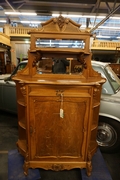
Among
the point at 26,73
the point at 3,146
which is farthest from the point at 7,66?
the point at 26,73

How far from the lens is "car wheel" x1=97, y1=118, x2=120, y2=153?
2115 millimetres

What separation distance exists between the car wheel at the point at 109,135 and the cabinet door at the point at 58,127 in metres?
0.77

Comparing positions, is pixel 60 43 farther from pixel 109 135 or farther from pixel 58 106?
pixel 109 135

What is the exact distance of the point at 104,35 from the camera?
12.5 meters

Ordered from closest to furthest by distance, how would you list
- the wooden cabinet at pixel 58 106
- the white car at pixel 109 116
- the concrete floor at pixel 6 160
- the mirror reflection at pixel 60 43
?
the wooden cabinet at pixel 58 106
the concrete floor at pixel 6 160
the mirror reflection at pixel 60 43
the white car at pixel 109 116

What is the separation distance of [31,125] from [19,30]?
972 cm

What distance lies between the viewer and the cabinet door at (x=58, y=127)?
1.42 meters

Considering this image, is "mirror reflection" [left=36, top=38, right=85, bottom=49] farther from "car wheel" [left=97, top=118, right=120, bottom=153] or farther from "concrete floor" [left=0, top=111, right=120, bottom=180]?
"concrete floor" [left=0, top=111, right=120, bottom=180]

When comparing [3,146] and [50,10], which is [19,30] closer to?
[50,10]

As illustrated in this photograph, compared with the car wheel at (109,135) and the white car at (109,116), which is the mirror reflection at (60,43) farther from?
the car wheel at (109,135)

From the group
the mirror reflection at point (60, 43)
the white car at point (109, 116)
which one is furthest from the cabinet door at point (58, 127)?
the mirror reflection at point (60, 43)

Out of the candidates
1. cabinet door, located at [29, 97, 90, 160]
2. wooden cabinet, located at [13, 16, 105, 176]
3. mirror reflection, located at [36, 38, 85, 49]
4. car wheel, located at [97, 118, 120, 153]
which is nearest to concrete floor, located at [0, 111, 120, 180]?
car wheel, located at [97, 118, 120, 153]

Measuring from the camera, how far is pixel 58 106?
142 cm

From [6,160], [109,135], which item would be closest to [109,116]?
[109,135]
